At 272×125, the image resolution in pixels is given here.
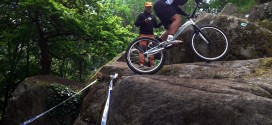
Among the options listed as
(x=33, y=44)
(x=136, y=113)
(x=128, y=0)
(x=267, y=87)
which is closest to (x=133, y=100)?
(x=136, y=113)

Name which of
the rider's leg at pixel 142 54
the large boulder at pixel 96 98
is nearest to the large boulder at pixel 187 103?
the rider's leg at pixel 142 54

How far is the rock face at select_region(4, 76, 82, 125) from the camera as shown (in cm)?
1469

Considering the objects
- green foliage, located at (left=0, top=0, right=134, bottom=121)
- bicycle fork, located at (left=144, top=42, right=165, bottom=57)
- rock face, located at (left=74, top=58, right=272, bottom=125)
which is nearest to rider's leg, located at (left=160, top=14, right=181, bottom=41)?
bicycle fork, located at (left=144, top=42, right=165, bottom=57)

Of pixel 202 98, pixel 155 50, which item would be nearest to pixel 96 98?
pixel 155 50

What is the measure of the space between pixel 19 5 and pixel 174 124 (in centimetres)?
1343

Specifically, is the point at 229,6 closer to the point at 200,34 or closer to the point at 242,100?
the point at 200,34

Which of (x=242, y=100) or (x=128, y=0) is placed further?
(x=128, y=0)

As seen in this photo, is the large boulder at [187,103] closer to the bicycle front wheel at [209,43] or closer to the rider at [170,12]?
the bicycle front wheel at [209,43]

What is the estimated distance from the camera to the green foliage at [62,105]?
14.3 meters

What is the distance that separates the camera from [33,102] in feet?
49.9

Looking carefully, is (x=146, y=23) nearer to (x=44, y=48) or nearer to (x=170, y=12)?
(x=170, y=12)

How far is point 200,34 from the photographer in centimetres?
877

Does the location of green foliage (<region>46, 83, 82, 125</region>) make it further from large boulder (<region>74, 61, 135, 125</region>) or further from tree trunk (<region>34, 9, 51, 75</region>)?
tree trunk (<region>34, 9, 51, 75</region>)

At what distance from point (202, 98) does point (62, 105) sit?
922 cm
